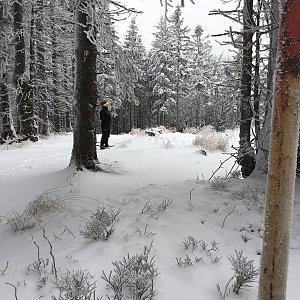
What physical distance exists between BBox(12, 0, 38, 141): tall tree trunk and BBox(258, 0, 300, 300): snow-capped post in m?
13.0

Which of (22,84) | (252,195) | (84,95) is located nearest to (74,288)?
(252,195)

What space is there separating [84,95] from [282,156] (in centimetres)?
535

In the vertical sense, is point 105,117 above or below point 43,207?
above

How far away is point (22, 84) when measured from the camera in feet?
43.2

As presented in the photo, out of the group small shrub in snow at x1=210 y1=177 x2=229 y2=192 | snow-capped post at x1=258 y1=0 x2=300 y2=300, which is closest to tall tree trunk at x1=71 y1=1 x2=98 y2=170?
small shrub in snow at x1=210 y1=177 x2=229 y2=192

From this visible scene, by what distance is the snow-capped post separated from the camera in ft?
4.13

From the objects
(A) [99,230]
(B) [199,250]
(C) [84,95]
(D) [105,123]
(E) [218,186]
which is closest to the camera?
(B) [199,250]

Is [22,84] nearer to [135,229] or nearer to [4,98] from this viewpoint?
[4,98]

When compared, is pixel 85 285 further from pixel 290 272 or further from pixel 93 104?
pixel 93 104

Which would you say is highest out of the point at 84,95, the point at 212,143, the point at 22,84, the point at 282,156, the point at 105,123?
the point at 22,84

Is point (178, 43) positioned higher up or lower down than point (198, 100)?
higher up

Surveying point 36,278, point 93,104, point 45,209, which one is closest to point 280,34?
point 36,278

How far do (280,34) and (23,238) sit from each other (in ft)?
10.5

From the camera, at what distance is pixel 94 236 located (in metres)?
3.16
